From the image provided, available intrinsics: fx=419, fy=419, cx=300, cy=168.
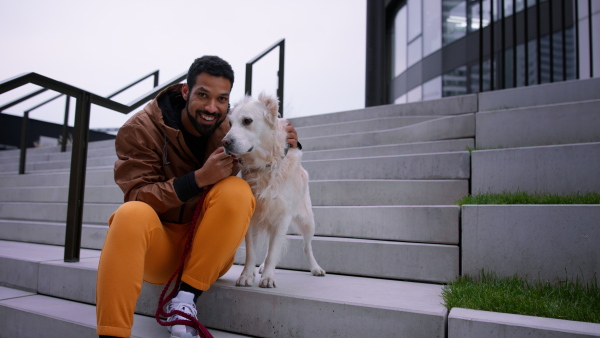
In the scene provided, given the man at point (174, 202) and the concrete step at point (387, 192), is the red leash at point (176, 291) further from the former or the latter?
the concrete step at point (387, 192)

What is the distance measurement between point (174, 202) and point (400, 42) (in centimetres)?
1342

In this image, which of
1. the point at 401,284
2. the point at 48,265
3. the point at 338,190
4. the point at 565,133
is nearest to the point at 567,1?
the point at 565,133

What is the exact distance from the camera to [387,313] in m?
1.67

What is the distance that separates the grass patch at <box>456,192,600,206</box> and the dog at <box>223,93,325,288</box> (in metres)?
1.09

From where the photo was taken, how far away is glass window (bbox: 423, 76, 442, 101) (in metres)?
12.3

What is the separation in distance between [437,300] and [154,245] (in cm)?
126

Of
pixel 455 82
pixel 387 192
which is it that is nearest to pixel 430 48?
pixel 455 82

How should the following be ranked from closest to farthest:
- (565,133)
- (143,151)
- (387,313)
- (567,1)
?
(387,313) < (143,151) < (565,133) < (567,1)

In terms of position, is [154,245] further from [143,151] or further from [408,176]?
[408,176]

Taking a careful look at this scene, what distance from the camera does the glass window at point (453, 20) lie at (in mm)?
11780

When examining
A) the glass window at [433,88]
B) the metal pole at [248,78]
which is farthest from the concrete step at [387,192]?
the glass window at [433,88]

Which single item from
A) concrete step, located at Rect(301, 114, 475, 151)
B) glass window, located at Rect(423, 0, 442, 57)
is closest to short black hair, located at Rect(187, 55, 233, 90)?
concrete step, located at Rect(301, 114, 475, 151)

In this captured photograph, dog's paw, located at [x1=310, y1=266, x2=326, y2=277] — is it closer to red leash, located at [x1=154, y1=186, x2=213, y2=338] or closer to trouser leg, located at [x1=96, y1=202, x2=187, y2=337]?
red leash, located at [x1=154, y1=186, x2=213, y2=338]

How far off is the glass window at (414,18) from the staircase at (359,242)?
9453 mm
